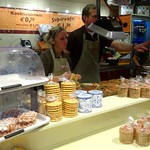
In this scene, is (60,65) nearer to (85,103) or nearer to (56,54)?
(56,54)

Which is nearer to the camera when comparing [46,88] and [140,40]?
[46,88]

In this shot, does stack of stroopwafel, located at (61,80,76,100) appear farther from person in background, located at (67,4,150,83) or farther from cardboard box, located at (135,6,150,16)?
cardboard box, located at (135,6,150,16)

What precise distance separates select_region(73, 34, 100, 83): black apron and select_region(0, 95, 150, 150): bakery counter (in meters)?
0.82

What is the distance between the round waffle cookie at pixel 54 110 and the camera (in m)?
1.45

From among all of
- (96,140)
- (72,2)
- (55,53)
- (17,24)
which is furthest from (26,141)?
(72,2)

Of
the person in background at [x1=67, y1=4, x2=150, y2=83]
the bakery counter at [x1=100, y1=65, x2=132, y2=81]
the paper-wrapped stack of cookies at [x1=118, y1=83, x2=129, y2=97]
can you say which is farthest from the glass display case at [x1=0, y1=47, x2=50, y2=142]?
the bakery counter at [x1=100, y1=65, x2=132, y2=81]

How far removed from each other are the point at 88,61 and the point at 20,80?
159 centimetres

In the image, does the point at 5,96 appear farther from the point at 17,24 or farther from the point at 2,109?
the point at 17,24

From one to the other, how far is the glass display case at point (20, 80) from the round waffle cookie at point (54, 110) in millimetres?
51

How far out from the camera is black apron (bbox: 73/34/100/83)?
282 centimetres

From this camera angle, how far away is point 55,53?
2451 millimetres

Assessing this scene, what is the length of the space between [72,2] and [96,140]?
369 centimetres

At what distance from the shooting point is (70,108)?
1522 mm

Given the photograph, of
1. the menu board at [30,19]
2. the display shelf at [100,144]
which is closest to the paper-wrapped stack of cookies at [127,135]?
the display shelf at [100,144]
